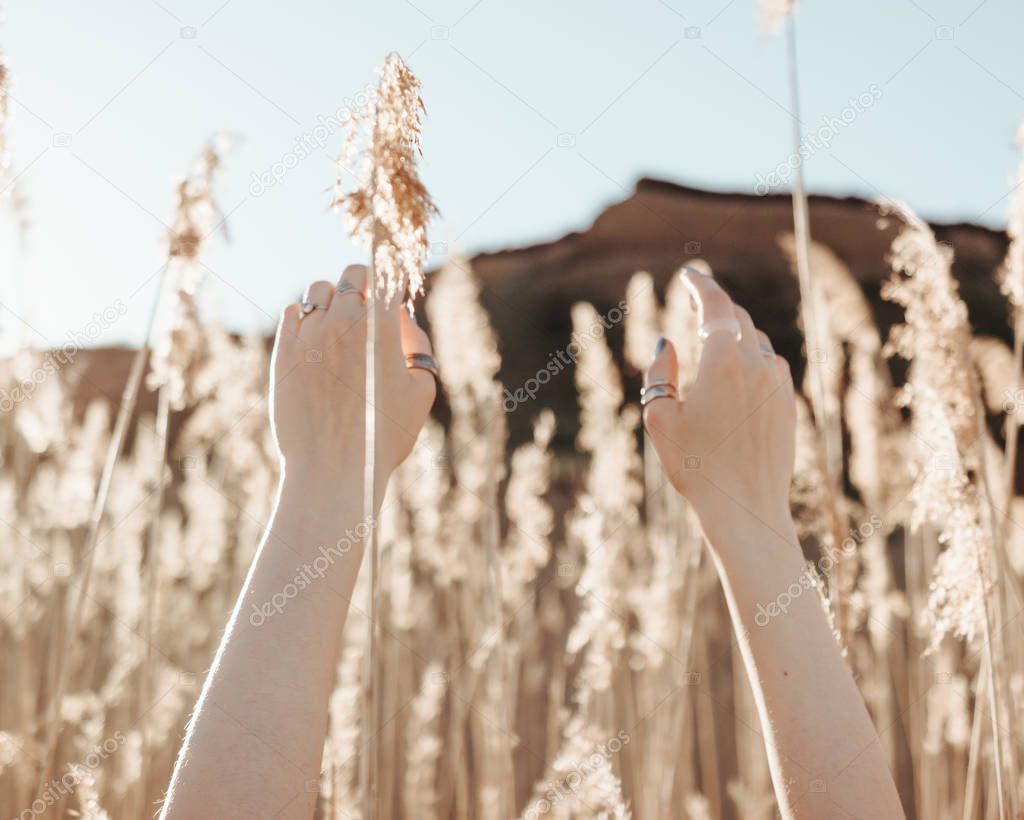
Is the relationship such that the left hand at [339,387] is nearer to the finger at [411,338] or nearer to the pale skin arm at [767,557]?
the finger at [411,338]

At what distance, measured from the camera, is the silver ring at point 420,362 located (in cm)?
108

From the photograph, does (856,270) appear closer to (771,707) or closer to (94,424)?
(94,424)

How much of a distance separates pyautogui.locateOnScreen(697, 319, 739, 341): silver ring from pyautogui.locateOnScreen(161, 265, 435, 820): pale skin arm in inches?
16.5

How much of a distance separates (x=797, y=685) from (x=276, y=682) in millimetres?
561

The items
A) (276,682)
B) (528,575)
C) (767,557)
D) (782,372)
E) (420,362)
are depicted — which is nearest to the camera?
(276,682)

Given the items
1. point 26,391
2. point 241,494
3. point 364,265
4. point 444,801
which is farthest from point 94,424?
point 364,265

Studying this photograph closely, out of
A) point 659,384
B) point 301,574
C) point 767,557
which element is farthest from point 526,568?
point 301,574

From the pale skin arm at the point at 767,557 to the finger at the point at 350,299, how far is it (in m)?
0.44

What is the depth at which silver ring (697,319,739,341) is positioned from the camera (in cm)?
118

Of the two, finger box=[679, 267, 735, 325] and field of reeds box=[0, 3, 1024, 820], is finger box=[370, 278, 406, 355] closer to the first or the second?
field of reeds box=[0, 3, 1024, 820]

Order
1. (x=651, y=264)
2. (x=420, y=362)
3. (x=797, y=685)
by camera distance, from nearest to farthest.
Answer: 1. (x=797, y=685)
2. (x=420, y=362)
3. (x=651, y=264)

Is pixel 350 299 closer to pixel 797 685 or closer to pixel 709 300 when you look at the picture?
pixel 709 300

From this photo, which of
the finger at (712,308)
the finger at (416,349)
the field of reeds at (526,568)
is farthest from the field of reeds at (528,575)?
the finger at (416,349)

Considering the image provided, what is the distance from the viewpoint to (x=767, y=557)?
99cm
